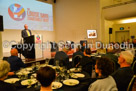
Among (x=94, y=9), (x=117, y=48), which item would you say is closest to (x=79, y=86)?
(x=117, y=48)

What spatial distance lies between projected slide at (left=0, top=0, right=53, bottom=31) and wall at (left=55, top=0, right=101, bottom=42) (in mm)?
930

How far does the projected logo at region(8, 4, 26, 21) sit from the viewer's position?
8.20 metres

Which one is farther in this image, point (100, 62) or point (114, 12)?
point (114, 12)

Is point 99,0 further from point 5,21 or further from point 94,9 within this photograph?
point 5,21

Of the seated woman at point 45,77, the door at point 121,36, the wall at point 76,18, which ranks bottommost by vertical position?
the seated woman at point 45,77

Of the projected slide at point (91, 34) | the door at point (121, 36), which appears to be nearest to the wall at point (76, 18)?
the projected slide at point (91, 34)

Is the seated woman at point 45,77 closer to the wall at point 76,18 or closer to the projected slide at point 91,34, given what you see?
the projected slide at point 91,34

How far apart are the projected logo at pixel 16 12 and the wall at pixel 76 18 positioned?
3.60 meters

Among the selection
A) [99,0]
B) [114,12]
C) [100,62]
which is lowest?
[100,62]

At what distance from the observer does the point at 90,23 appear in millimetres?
9312

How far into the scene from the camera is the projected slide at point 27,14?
8.09 metres

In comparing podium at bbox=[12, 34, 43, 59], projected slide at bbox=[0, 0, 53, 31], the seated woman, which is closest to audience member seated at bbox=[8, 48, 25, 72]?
podium at bbox=[12, 34, 43, 59]

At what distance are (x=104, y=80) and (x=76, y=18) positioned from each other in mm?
A: 9125

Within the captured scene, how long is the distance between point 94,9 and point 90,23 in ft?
3.42
